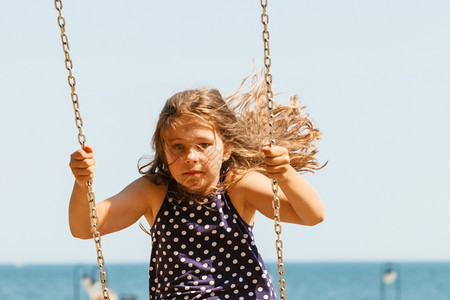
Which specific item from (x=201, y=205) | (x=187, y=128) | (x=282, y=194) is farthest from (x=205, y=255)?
(x=187, y=128)

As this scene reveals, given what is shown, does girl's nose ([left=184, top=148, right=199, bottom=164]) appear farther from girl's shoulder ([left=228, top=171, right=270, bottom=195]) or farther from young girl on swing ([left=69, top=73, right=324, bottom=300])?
girl's shoulder ([left=228, top=171, right=270, bottom=195])

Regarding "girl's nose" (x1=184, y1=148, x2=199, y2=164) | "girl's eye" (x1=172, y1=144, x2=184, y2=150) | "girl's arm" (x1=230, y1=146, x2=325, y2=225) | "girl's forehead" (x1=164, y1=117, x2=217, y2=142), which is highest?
"girl's forehead" (x1=164, y1=117, x2=217, y2=142)

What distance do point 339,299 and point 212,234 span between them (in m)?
66.4

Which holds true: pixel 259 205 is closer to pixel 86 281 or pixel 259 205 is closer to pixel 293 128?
pixel 293 128

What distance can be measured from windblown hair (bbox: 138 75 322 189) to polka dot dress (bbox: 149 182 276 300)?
0.77 feet

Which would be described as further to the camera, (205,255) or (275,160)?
(205,255)

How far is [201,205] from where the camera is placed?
620 cm

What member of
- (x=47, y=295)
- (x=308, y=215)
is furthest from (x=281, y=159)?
(x=47, y=295)

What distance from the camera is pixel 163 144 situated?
20.4 feet

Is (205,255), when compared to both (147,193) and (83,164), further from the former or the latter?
(83,164)

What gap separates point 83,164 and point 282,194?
4.01 ft

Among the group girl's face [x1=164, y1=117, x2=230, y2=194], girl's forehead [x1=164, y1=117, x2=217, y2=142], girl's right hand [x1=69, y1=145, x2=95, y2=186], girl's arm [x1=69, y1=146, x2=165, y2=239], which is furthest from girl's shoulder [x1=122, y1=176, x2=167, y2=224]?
girl's right hand [x1=69, y1=145, x2=95, y2=186]

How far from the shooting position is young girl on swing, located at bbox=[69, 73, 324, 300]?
5.99m

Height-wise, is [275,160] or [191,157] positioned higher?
[191,157]
